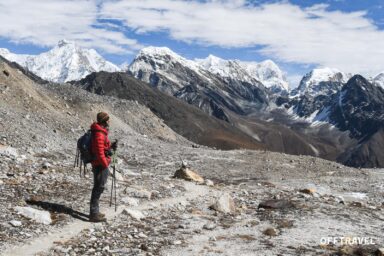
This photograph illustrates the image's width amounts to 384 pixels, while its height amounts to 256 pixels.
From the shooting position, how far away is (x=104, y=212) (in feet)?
59.6

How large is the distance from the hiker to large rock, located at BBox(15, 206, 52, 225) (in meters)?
1.41

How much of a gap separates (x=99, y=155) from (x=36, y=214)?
2771 millimetres

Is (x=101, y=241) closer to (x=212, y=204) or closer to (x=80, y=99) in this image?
(x=212, y=204)

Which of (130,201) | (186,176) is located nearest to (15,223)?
(130,201)

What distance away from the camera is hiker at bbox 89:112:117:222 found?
1627 centimetres

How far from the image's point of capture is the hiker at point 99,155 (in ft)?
53.4

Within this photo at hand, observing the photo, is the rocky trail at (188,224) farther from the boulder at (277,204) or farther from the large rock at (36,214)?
the large rock at (36,214)

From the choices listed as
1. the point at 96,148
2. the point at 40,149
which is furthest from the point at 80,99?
the point at 96,148

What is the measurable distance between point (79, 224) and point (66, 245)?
217 centimetres

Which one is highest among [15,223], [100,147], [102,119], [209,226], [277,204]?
[102,119]

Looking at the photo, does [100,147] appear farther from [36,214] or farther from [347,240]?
[347,240]

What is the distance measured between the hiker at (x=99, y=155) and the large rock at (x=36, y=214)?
55.6 inches

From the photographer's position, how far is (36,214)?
16.1m

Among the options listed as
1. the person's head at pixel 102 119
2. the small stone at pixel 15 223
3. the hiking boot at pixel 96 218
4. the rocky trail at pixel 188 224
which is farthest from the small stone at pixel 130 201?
the small stone at pixel 15 223
